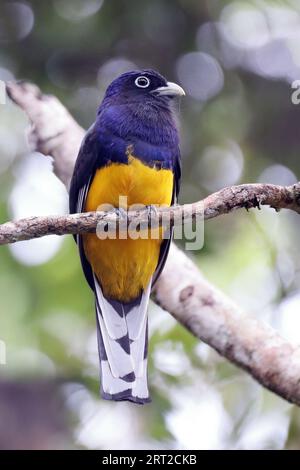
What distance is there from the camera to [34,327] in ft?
18.4

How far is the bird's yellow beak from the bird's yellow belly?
0.55 meters

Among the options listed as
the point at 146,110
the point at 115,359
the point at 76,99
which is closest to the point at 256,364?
the point at 115,359

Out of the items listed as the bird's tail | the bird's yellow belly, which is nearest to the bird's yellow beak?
the bird's yellow belly

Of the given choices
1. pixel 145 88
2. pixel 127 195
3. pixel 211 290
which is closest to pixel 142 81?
pixel 145 88

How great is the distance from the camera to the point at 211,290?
4703 mm

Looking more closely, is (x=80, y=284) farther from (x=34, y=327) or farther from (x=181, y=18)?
(x=181, y=18)

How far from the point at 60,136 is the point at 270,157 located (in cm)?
168

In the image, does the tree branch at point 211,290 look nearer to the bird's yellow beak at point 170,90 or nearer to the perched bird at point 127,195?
the perched bird at point 127,195

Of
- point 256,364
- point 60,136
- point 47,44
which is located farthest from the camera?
point 47,44

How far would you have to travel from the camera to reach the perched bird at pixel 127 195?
4.43 metres

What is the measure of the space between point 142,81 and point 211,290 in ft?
3.92

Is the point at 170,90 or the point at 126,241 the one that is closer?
the point at 126,241

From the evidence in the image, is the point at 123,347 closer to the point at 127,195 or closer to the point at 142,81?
the point at 127,195

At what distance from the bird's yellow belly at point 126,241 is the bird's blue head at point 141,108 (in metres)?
0.23
